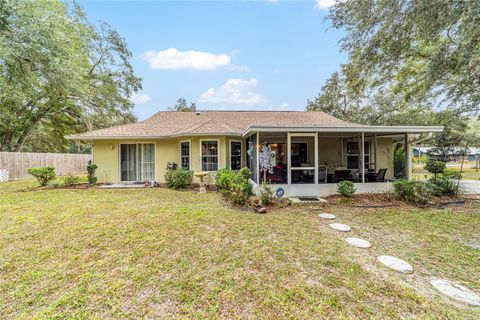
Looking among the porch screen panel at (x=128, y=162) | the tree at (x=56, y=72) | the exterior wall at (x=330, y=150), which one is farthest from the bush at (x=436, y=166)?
the tree at (x=56, y=72)

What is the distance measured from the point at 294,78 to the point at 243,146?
950 centimetres

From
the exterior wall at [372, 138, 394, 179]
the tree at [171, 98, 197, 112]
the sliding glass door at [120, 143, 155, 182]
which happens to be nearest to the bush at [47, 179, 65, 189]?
the sliding glass door at [120, 143, 155, 182]

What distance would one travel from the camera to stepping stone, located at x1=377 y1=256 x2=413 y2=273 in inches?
134

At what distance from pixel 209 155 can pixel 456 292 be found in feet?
29.8

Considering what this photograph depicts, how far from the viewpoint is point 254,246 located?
4.10 meters

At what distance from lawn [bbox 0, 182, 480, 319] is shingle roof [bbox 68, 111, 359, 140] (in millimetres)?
5237

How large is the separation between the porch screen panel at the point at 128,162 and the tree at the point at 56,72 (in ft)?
12.8

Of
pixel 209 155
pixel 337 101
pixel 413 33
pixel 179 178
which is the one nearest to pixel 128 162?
pixel 179 178

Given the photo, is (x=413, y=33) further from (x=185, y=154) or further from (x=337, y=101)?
(x=337, y=101)

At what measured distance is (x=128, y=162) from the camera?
463 inches

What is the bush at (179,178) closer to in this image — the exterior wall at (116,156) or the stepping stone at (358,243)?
the exterior wall at (116,156)

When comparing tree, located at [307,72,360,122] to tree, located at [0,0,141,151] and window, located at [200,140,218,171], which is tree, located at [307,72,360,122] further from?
tree, located at [0,0,141,151]

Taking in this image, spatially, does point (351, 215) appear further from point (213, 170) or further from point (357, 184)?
point (213, 170)

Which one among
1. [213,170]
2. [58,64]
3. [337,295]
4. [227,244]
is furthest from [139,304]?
[58,64]
